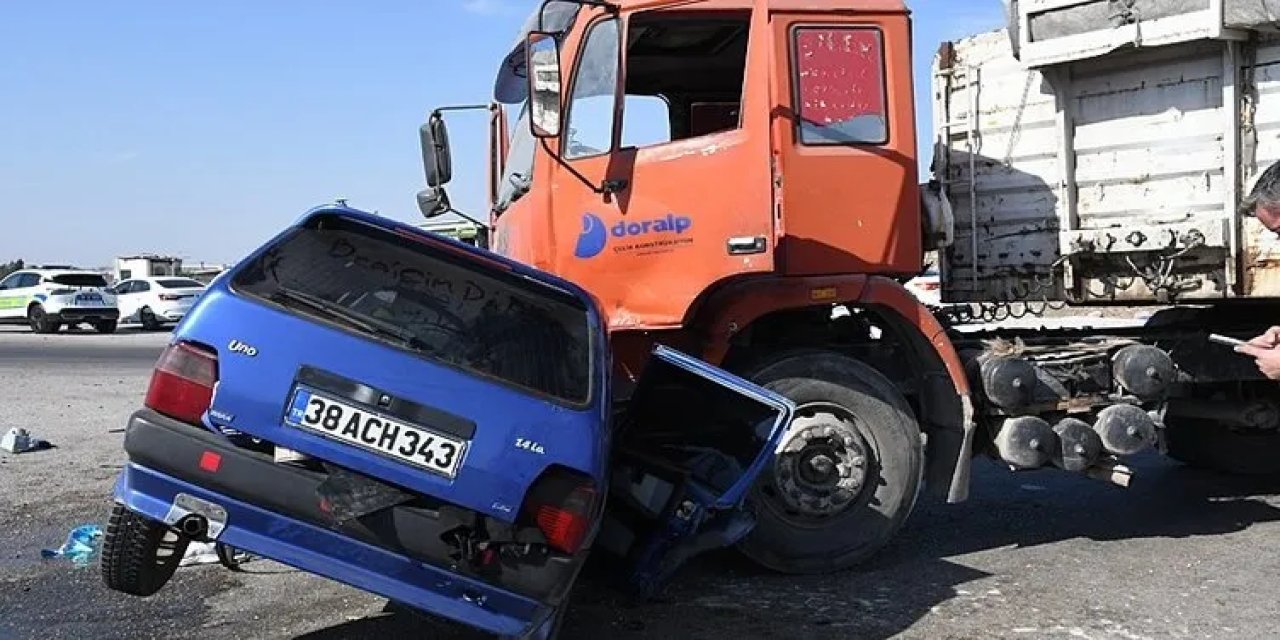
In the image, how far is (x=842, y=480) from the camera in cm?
563

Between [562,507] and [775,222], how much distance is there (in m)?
2.07

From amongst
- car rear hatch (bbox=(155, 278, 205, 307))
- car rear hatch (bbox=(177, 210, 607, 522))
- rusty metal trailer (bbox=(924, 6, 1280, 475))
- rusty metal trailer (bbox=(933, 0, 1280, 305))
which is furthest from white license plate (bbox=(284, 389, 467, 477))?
car rear hatch (bbox=(155, 278, 205, 307))

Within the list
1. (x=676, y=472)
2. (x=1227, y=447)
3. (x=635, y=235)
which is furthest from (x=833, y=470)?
(x=1227, y=447)

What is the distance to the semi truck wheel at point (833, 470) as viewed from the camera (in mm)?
5562

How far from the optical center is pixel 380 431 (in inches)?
147

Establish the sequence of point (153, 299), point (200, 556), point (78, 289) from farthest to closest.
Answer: point (153, 299) → point (78, 289) → point (200, 556)

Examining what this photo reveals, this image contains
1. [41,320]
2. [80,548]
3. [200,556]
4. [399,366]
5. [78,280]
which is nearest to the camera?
[399,366]

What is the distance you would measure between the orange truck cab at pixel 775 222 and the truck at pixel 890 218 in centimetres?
1

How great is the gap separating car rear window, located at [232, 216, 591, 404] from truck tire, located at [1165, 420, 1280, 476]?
547 centimetres

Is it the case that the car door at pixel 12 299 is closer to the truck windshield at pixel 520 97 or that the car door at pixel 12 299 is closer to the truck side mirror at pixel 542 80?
the truck windshield at pixel 520 97

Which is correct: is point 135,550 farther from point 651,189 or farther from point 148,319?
point 148,319

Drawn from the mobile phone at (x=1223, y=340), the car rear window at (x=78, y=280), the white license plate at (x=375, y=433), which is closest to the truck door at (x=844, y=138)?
the mobile phone at (x=1223, y=340)

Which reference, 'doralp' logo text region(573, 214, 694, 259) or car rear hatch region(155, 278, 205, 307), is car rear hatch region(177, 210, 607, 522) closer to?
'doralp' logo text region(573, 214, 694, 259)

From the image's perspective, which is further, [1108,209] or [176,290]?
[176,290]
